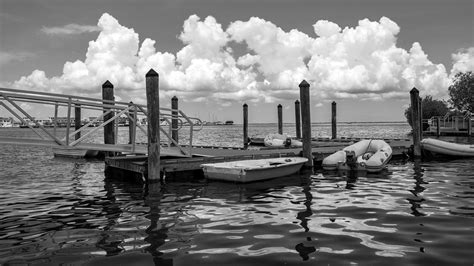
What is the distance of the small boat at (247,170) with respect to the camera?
41.4 ft

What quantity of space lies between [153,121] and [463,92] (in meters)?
49.4

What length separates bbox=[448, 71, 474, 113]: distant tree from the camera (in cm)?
4844

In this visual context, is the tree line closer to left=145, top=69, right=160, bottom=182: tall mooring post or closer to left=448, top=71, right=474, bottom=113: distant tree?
left=448, top=71, right=474, bottom=113: distant tree

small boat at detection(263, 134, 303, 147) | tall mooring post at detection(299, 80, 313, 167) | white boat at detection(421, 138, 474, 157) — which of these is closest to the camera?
tall mooring post at detection(299, 80, 313, 167)

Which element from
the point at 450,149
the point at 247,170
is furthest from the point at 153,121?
the point at 450,149

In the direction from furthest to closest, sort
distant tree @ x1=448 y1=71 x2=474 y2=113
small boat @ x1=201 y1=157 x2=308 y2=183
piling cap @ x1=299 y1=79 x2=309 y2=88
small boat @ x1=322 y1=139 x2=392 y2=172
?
distant tree @ x1=448 y1=71 x2=474 y2=113 → piling cap @ x1=299 y1=79 x2=309 y2=88 → small boat @ x1=322 y1=139 x2=392 y2=172 → small boat @ x1=201 y1=157 x2=308 y2=183

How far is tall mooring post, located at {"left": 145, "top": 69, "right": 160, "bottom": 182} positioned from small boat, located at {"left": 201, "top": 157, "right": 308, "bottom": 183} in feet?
6.10

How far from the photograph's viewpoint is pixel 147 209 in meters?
9.23

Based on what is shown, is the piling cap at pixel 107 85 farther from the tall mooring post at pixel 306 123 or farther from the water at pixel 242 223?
the tall mooring post at pixel 306 123

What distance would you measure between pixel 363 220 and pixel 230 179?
5743mm

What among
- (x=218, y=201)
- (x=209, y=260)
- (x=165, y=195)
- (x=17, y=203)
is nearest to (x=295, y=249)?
(x=209, y=260)

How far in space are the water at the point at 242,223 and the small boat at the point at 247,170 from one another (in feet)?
1.07

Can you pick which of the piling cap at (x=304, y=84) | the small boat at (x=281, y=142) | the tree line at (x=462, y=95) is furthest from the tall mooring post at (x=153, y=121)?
the tree line at (x=462, y=95)

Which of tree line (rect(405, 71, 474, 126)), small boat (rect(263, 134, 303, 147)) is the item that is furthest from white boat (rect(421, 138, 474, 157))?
tree line (rect(405, 71, 474, 126))
